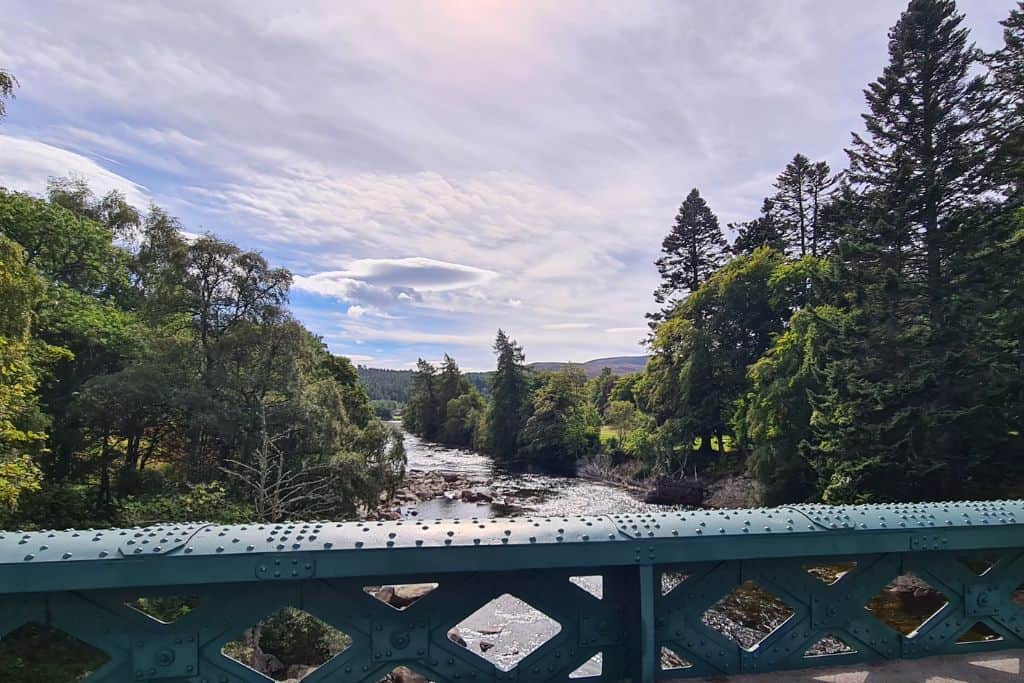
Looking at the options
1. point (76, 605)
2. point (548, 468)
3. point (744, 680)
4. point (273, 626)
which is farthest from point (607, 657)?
point (548, 468)

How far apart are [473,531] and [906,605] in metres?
12.6

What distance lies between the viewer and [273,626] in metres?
9.45

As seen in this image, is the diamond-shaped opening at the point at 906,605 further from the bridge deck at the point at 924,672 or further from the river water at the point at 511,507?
the bridge deck at the point at 924,672

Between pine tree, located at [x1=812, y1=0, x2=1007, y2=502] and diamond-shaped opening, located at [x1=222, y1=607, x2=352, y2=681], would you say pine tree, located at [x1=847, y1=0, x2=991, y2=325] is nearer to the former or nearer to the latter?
pine tree, located at [x1=812, y1=0, x2=1007, y2=502]

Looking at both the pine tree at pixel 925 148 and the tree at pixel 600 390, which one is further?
the tree at pixel 600 390

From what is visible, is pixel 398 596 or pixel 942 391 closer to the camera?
pixel 398 596

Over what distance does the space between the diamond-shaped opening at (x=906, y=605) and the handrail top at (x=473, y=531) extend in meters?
9.47

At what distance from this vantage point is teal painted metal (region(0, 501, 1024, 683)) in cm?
216

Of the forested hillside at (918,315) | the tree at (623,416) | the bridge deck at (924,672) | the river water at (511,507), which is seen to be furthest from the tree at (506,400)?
the bridge deck at (924,672)

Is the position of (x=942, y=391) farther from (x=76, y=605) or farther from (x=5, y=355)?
(x=5, y=355)

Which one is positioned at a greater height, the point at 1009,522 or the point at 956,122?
the point at 956,122

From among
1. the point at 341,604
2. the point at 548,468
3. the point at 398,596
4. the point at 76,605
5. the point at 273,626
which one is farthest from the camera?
the point at 548,468

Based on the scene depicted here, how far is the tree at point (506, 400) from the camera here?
4459 centimetres

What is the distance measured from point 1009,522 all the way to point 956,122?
18.2 meters
